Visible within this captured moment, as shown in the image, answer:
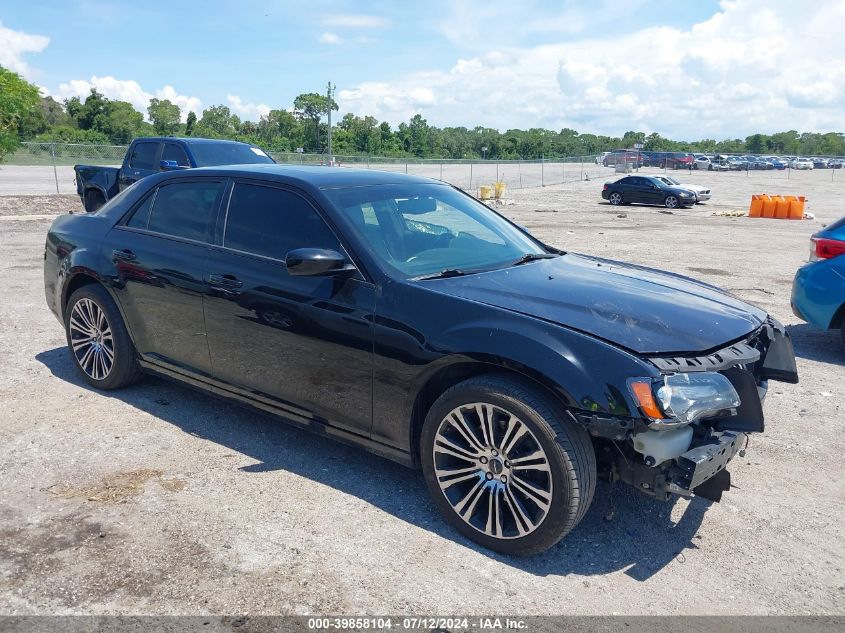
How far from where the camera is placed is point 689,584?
3.14m

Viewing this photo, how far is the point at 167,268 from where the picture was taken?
4.64 m

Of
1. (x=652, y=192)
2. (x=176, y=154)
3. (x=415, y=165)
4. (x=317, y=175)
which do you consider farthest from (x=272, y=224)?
(x=415, y=165)

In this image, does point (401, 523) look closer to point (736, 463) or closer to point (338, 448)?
point (338, 448)

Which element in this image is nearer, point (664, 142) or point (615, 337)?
point (615, 337)

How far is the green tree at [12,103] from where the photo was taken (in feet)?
59.0

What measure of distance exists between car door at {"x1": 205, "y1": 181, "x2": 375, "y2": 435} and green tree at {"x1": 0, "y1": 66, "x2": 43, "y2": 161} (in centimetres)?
1710

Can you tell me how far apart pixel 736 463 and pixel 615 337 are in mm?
1831

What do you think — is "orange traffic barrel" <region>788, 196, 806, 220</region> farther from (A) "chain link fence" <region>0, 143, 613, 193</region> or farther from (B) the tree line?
(B) the tree line

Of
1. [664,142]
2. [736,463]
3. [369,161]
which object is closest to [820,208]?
[369,161]

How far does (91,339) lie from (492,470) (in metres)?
3.46

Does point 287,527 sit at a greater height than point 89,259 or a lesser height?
lesser

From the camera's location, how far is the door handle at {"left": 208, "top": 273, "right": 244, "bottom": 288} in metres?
4.23

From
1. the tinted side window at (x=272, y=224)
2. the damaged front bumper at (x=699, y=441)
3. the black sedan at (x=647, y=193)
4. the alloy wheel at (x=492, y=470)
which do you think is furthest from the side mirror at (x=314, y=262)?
the black sedan at (x=647, y=193)

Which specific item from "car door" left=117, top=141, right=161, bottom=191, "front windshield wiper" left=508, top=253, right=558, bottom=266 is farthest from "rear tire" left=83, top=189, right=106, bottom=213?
"front windshield wiper" left=508, top=253, right=558, bottom=266
